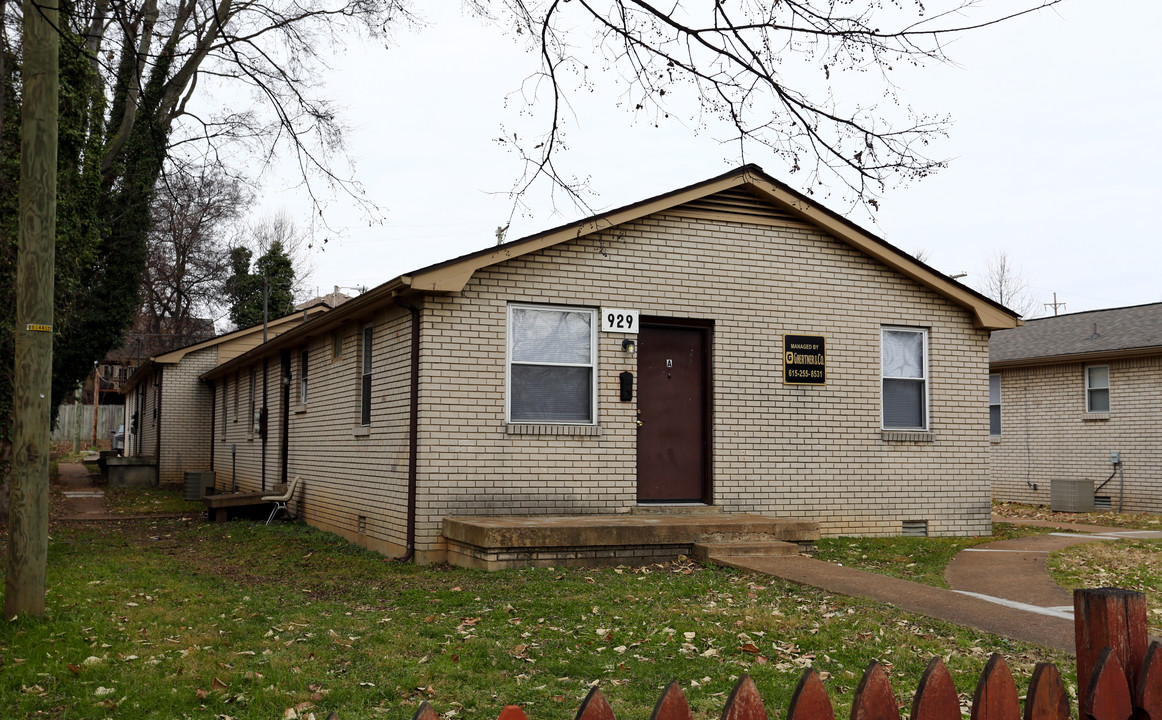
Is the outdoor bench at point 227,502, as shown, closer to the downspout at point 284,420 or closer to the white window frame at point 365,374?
the downspout at point 284,420

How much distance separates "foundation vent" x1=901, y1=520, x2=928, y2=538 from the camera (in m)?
13.9

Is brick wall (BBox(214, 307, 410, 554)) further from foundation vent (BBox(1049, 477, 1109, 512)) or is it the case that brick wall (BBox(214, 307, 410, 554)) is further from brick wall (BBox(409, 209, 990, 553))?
foundation vent (BBox(1049, 477, 1109, 512))

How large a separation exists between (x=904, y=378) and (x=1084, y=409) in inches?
377

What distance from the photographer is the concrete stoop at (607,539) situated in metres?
10.2

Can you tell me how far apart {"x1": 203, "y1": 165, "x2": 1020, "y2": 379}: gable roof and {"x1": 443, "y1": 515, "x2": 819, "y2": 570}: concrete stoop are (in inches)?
113

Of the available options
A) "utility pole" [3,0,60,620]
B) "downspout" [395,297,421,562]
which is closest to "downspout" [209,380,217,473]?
"downspout" [395,297,421,562]

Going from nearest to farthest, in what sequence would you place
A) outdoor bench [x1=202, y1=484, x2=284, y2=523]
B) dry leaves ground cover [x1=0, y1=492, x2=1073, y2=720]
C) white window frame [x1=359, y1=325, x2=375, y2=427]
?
dry leaves ground cover [x1=0, y1=492, x2=1073, y2=720]
white window frame [x1=359, y1=325, x2=375, y2=427]
outdoor bench [x1=202, y1=484, x2=284, y2=523]

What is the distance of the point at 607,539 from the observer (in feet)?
34.4

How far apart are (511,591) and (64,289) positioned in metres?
9.22

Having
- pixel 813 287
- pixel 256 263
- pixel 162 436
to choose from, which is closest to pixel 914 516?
pixel 813 287

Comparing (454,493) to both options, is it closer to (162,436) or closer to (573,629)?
(573,629)

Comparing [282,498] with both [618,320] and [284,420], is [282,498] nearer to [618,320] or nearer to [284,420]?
[284,420]

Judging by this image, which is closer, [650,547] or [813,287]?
[650,547]

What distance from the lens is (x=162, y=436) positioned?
96.3 feet
